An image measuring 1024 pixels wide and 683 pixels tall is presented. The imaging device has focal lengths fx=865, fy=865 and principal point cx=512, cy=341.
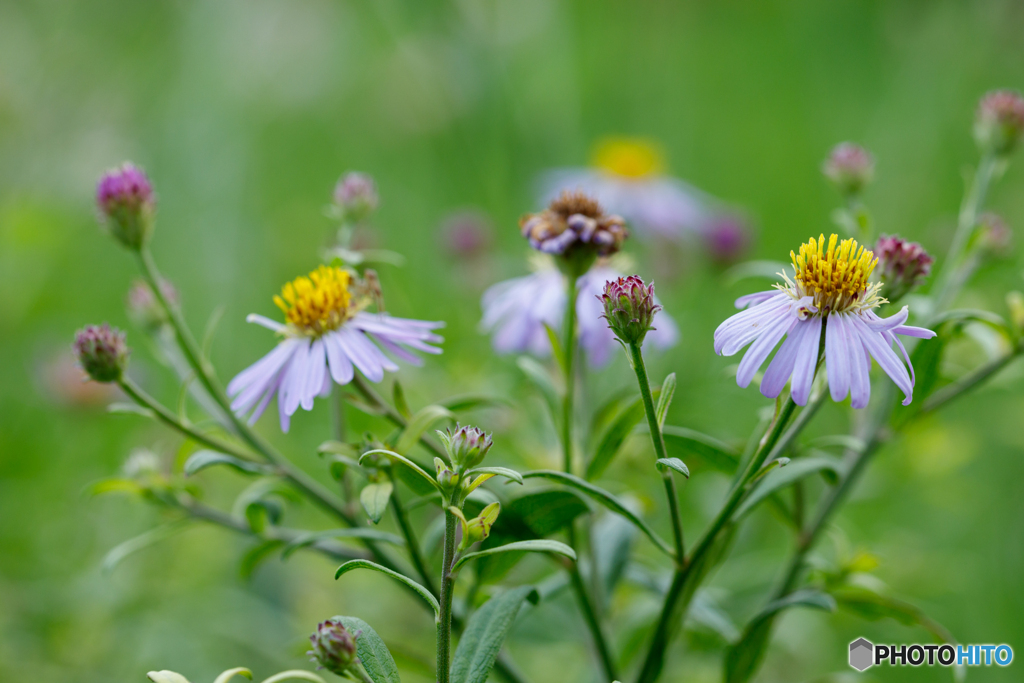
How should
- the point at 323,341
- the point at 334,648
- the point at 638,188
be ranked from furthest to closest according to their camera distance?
the point at 638,188 < the point at 323,341 < the point at 334,648

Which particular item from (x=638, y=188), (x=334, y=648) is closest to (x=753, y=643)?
(x=334, y=648)

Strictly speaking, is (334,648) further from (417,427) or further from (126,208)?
(126,208)

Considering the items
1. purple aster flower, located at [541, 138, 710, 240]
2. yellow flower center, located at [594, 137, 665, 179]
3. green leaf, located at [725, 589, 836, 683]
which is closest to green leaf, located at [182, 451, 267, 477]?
green leaf, located at [725, 589, 836, 683]

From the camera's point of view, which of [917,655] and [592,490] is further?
[917,655]

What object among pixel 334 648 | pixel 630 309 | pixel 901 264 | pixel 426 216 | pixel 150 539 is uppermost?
pixel 426 216

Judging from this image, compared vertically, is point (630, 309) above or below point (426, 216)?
below

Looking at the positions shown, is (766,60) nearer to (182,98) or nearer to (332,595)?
(182,98)

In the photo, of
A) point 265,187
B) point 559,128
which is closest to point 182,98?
point 265,187
